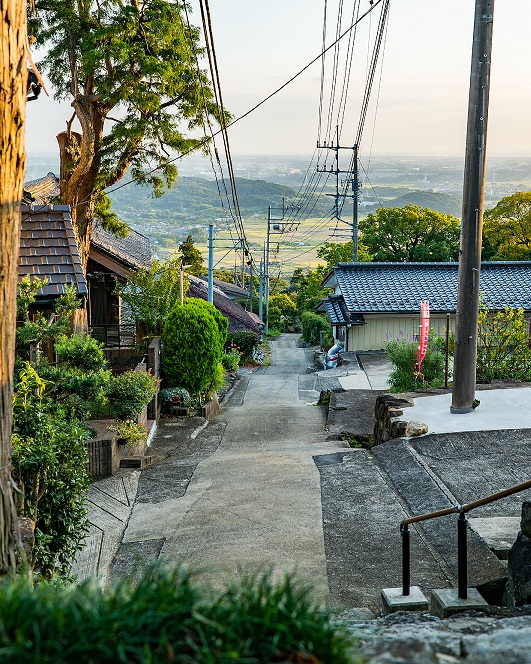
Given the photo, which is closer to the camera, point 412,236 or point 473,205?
point 473,205

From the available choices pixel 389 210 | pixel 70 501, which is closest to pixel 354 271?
pixel 389 210

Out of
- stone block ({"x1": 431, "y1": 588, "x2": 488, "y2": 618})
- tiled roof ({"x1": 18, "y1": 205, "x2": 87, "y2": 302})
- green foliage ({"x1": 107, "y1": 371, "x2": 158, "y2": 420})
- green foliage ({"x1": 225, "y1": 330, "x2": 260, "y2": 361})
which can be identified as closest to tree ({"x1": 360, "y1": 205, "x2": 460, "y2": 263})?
green foliage ({"x1": 225, "y1": 330, "x2": 260, "y2": 361})

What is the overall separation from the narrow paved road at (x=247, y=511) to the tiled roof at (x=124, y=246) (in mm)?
8857

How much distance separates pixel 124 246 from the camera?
1144 inches

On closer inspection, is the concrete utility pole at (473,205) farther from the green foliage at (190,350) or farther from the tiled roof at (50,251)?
the green foliage at (190,350)

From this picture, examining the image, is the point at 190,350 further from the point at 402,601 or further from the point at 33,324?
the point at 402,601

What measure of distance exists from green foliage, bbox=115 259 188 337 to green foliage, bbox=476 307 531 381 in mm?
8113

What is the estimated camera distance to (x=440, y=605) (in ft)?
16.5

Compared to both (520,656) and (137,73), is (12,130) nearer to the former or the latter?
(520,656)

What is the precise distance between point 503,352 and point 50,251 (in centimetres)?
854

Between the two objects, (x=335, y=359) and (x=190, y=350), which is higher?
(x=190, y=350)

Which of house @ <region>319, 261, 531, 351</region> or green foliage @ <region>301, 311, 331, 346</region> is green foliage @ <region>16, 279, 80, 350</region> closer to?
house @ <region>319, 261, 531, 351</region>

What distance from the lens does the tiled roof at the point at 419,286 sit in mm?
24562

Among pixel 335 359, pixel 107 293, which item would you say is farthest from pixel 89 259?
pixel 335 359
